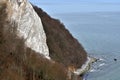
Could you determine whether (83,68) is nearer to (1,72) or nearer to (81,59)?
(81,59)

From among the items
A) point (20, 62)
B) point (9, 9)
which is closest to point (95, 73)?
point (9, 9)

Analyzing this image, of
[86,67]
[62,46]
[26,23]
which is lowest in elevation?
[86,67]

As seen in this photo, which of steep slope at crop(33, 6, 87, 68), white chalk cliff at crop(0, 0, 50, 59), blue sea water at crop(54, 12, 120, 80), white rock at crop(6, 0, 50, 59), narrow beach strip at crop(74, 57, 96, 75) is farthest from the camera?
steep slope at crop(33, 6, 87, 68)

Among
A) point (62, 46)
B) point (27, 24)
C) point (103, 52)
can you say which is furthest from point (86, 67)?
point (27, 24)

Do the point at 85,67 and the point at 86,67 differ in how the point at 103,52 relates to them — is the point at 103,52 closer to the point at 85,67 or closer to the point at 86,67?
the point at 86,67

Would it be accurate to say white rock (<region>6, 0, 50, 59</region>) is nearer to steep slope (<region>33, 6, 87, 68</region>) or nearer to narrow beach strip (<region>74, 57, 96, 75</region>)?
steep slope (<region>33, 6, 87, 68</region>)

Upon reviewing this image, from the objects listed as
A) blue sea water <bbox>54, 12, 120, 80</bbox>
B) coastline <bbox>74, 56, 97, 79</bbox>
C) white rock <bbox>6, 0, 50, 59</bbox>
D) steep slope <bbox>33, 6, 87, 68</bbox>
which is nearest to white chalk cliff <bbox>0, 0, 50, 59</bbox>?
white rock <bbox>6, 0, 50, 59</bbox>

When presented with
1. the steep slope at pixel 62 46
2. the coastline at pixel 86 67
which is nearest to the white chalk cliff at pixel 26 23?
the steep slope at pixel 62 46
